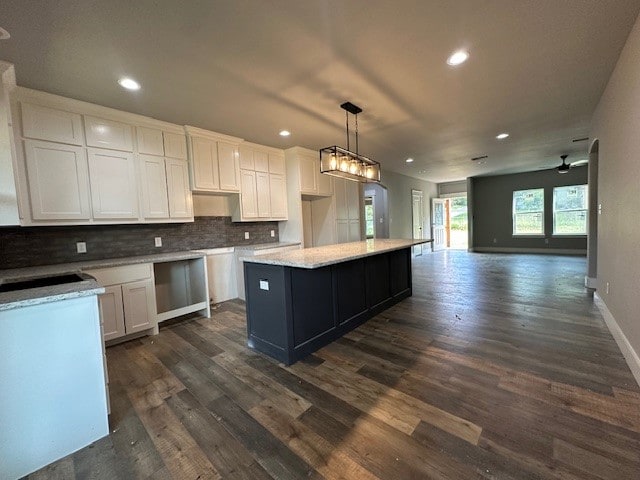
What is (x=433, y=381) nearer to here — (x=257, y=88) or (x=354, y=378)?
(x=354, y=378)

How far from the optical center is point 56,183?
2723 millimetres

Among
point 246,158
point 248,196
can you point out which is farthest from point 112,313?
point 246,158

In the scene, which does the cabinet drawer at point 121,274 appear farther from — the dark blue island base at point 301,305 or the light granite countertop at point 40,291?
the dark blue island base at point 301,305

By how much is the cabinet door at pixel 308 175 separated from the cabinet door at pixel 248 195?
87 cm

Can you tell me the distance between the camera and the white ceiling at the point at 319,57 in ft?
5.82

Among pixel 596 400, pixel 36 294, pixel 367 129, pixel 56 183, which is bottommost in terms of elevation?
pixel 596 400

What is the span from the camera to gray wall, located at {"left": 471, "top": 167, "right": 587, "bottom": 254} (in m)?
7.94

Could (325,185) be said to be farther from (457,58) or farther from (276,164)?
(457,58)

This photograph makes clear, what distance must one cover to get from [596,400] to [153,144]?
4788 millimetres

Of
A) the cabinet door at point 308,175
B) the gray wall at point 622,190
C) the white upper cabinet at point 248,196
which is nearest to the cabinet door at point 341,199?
the cabinet door at point 308,175

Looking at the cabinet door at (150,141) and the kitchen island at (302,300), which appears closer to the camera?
the kitchen island at (302,300)

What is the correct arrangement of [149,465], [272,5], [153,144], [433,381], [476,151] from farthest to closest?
1. [476,151]
2. [153,144]
3. [433,381]
4. [272,5]
5. [149,465]

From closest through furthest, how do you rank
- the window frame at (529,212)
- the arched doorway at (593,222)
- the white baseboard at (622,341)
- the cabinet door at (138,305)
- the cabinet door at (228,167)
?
the white baseboard at (622,341) < the cabinet door at (138,305) < the arched doorway at (593,222) < the cabinet door at (228,167) < the window frame at (529,212)

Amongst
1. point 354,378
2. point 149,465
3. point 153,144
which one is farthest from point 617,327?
point 153,144
